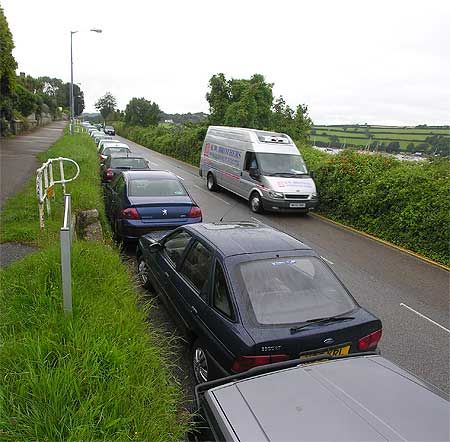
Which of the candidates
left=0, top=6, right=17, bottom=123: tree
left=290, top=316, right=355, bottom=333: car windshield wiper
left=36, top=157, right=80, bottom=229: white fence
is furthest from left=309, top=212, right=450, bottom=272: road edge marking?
left=0, top=6, right=17, bottom=123: tree

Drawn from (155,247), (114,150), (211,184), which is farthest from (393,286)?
(114,150)

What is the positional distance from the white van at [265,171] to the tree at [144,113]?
158 ft

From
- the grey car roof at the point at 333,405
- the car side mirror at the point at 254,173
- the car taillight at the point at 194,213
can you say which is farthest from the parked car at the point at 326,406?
the car side mirror at the point at 254,173

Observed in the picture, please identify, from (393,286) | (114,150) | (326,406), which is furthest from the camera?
(114,150)

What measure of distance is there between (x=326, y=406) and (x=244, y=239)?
234 cm

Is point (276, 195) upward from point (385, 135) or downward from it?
downward

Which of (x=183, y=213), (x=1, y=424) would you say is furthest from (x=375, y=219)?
(x=1, y=424)

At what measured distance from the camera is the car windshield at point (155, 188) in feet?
26.2

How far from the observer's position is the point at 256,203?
12.6 metres

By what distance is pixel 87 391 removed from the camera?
253cm

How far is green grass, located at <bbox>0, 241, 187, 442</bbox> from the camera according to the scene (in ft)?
7.36

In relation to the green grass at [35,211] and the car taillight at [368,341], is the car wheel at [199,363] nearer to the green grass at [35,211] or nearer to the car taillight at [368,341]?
the car taillight at [368,341]

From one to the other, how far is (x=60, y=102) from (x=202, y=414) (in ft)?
394

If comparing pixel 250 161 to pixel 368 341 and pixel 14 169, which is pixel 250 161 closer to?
pixel 14 169
